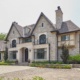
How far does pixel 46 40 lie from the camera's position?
32625 millimetres

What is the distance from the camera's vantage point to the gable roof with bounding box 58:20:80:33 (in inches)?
1192

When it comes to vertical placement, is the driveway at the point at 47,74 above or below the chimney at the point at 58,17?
below

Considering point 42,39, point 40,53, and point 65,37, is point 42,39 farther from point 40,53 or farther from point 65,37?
point 65,37

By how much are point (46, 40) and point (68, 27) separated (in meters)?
4.85

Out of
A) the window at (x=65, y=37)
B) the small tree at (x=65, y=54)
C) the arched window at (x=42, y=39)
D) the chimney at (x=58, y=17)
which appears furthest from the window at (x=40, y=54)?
the chimney at (x=58, y=17)

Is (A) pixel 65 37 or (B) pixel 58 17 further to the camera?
(B) pixel 58 17

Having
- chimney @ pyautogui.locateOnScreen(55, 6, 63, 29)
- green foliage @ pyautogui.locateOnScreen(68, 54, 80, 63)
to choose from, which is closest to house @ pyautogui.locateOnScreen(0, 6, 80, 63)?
chimney @ pyautogui.locateOnScreen(55, 6, 63, 29)

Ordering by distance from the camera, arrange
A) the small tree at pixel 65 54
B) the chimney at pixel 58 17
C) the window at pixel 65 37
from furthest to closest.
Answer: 1. the chimney at pixel 58 17
2. the window at pixel 65 37
3. the small tree at pixel 65 54

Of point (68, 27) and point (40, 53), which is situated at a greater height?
point (68, 27)

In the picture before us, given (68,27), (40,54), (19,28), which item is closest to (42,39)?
(40,54)

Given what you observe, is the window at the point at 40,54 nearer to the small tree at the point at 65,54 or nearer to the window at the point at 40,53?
the window at the point at 40,53

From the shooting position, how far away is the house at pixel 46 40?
29828mm

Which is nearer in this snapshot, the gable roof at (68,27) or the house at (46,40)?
the house at (46,40)

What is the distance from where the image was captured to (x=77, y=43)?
29.2 metres
